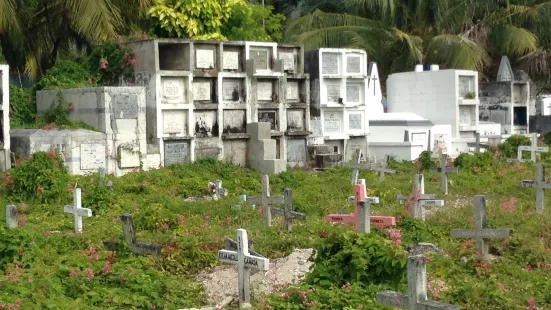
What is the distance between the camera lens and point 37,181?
674 inches

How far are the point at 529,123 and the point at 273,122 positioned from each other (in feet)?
42.8

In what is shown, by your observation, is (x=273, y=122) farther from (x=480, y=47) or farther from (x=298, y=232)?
(x=480, y=47)

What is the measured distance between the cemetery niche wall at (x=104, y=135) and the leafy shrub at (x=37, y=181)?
1445 millimetres

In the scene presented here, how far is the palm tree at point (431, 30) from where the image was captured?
3128 centimetres

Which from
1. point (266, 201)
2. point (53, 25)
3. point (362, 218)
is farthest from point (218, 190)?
point (53, 25)

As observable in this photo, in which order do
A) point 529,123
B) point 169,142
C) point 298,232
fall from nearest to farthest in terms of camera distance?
1. point 298,232
2. point 169,142
3. point 529,123

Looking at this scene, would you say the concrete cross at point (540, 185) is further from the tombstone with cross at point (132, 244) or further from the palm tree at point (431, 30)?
the palm tree at point (431, 30)

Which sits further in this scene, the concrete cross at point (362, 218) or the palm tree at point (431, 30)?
the palm tree at point (431, 30)

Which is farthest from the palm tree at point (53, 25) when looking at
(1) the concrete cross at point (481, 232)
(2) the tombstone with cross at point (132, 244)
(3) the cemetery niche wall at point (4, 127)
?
(1) the concrete cross at point (481, 232)

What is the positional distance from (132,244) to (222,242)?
1372 mm

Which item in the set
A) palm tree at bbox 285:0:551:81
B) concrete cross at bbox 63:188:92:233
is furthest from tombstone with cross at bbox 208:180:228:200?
palm tree at bbox 285:0:551:81

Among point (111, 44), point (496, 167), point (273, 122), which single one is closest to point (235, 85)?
point (273, 122)

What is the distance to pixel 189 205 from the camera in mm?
15891

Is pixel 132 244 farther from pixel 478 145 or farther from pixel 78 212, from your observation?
pixel 478 145
